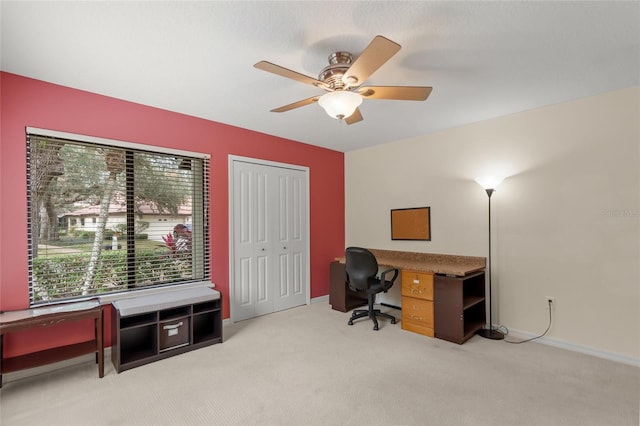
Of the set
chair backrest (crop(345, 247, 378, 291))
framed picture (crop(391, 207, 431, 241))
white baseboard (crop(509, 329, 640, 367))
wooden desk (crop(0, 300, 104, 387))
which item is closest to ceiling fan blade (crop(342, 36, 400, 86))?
chair backrest (crop(345, 247, 378, 291))

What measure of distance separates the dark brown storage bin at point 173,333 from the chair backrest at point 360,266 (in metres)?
1.85

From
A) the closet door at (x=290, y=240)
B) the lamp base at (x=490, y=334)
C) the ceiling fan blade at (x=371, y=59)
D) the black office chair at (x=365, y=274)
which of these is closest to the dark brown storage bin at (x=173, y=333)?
the closet door at (x=290, y=240)

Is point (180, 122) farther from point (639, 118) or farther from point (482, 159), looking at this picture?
point (639, 118)

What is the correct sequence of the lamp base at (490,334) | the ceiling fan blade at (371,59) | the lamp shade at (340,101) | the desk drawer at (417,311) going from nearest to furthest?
the ceiling fan blade at (371,59) < the lamp shade at (340,101) < the lamp base at (490,334) < the desk drawer at (417,311)

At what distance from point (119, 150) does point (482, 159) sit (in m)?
3.96

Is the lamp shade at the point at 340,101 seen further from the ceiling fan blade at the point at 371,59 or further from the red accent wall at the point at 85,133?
the red accent wall at the point at 85,133

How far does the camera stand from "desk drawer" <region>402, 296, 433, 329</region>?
3316mm

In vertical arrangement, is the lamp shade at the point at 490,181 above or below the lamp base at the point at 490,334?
above

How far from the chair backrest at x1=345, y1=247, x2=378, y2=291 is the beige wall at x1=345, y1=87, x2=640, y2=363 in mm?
1088

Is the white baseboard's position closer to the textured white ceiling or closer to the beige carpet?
the beige carpet

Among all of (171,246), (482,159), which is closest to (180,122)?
(171,246)

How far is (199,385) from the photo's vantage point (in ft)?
7.73

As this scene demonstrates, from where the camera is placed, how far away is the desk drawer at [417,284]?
332cm

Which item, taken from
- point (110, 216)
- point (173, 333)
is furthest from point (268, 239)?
point (110, 216)
